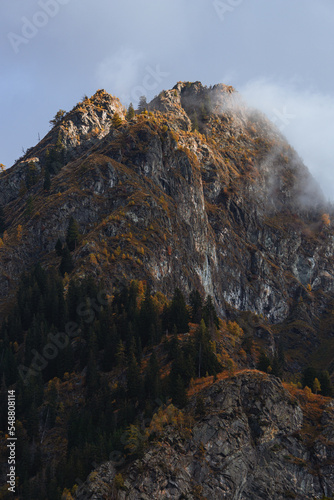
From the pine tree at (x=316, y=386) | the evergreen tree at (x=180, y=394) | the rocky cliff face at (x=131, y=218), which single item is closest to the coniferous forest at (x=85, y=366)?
the evergreen tree at (x=180, y=394)

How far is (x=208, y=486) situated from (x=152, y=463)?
8.20 meters

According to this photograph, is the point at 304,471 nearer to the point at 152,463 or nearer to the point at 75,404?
the point at 152,463

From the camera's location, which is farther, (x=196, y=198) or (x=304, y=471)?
(x=196, y=198)

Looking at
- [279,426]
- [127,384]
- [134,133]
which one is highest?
[134,133]

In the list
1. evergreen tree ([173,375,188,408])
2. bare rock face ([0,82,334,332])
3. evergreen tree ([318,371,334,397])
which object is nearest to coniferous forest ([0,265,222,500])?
evergreen tree ([173,375,188,408])

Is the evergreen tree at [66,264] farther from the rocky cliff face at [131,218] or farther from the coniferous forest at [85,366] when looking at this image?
the coniferous forest at [85,366]

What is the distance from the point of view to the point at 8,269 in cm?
13000

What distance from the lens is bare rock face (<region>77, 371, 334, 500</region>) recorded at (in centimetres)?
6219

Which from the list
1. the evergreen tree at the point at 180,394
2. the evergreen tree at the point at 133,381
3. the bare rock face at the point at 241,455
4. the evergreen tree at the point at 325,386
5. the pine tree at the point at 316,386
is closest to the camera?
the bare rock face at the point at 241,455

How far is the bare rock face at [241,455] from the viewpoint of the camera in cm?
6219

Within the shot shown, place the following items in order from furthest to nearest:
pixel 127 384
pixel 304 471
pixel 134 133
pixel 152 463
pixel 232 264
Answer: pixel 232 264 < pixel 134 133 < pixel 127 384 < pixel 304 471 < pixel 152 463

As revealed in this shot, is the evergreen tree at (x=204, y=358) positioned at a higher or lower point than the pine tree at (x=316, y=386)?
higher

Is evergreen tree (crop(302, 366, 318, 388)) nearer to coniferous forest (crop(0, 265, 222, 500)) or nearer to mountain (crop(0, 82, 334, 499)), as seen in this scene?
mountain (crop(0, 82, 334, 499))

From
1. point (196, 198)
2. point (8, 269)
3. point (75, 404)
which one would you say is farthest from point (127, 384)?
point (196, 198)
